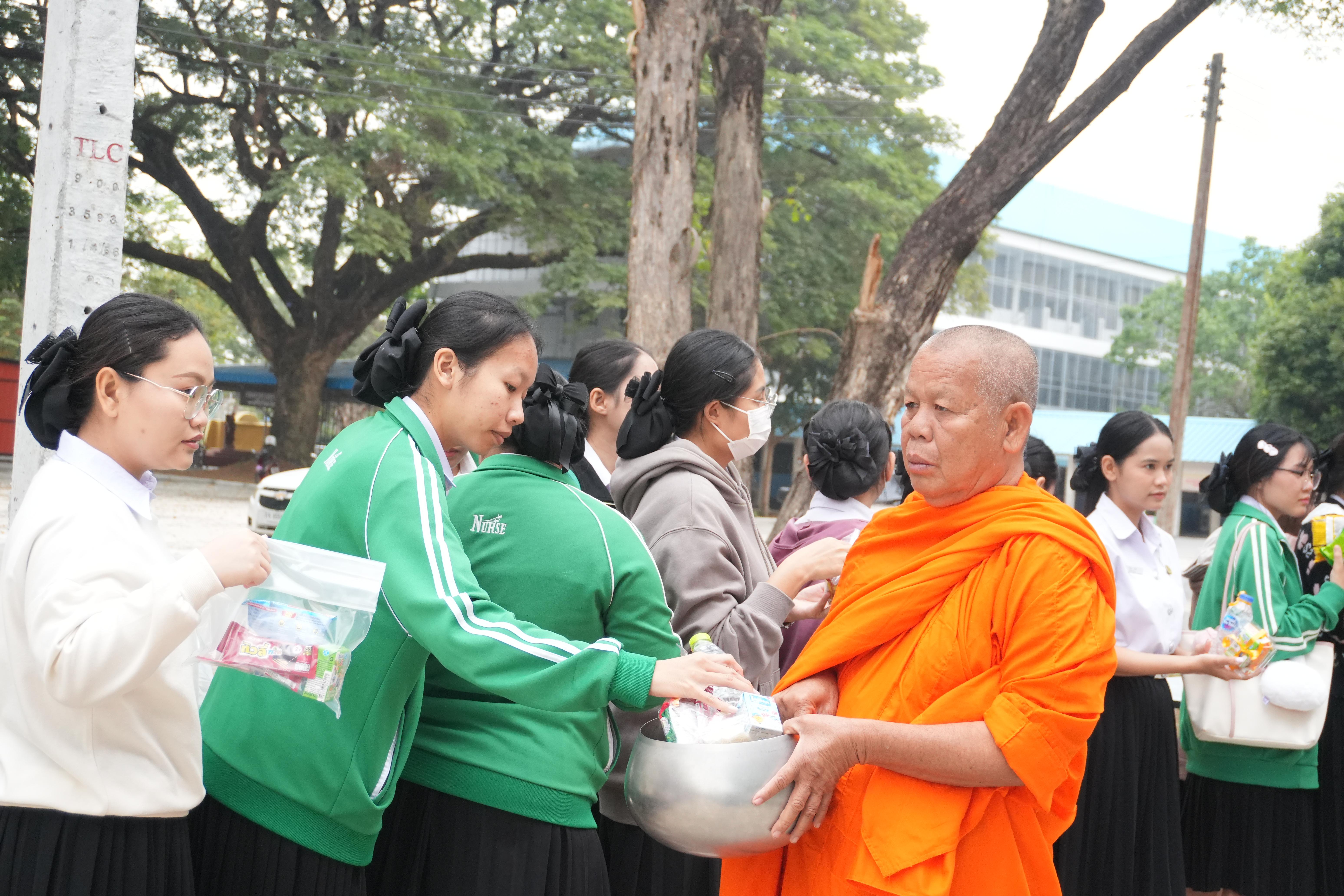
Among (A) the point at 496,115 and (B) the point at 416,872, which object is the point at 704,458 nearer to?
(B) the point at 416,872

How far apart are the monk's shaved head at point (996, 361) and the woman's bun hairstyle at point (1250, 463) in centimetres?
264

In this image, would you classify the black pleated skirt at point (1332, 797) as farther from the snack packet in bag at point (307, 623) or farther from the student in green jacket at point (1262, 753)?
the snack packet in bag at point (307, 623)

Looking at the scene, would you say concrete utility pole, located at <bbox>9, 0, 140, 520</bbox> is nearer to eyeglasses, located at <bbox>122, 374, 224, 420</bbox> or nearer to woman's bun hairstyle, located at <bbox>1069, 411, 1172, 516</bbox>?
eyeglasses, located at <bbox>122, 374, 224, 420</bbox>

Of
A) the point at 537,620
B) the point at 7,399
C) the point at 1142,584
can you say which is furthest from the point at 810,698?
the point at 7,399

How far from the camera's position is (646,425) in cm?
318

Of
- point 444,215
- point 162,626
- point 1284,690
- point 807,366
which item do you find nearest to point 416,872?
point 162,626

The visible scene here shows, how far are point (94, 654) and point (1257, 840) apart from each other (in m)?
4.08

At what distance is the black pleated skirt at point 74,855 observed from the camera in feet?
6.04

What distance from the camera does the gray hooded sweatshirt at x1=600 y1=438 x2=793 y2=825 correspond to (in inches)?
107

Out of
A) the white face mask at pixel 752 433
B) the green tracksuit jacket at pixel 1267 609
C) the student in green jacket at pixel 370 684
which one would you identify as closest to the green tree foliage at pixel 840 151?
the green tracksuit jacket at pixel 1267 609

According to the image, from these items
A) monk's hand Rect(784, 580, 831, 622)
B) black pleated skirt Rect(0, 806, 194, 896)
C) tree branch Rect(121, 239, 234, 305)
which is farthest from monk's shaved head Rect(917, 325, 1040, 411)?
tree branch Rect(121, 239, 234, 305)

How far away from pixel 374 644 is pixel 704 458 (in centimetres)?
121

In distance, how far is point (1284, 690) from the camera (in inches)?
154

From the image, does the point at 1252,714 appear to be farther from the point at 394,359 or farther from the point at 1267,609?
the point at 394,359
